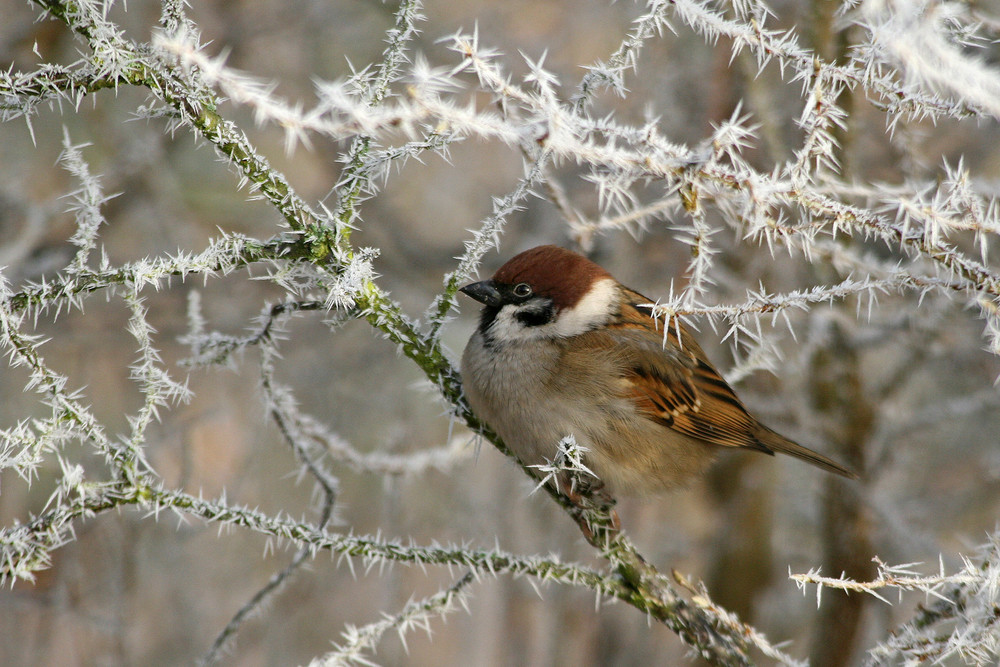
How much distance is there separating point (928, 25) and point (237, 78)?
865 millimetres

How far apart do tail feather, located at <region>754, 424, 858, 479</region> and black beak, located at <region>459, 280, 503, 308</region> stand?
1.05 meters

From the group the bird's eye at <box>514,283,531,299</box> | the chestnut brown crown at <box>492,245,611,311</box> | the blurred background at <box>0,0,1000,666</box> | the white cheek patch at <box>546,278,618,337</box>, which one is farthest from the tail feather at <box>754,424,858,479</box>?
the bird's eye at <box>514,283,531,299</box>

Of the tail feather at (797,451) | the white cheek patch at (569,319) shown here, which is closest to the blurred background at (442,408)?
the tail feather at (797,451)

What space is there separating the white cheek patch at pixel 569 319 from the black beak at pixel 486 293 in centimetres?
4

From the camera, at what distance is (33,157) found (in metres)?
4.11

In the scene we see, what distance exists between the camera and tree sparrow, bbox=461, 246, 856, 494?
2.35 m

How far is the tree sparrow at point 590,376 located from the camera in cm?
235

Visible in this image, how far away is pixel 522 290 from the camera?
2512 mm

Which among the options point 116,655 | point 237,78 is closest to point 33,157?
point 116,655

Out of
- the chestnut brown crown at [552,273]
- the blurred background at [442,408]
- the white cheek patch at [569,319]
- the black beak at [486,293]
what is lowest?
the blurred background at [442,408]

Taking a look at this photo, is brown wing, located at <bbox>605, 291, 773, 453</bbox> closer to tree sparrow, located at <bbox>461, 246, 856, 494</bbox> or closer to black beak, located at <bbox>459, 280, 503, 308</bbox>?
tree sparrow, located at <bbox>461, 246, 856, 494</bbox>

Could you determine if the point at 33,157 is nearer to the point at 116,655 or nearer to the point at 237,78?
the point at 116,655

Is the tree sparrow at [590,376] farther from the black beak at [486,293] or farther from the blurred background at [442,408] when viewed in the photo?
the blurred background at [442,408]

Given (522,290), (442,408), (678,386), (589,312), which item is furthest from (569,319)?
(442,408)
